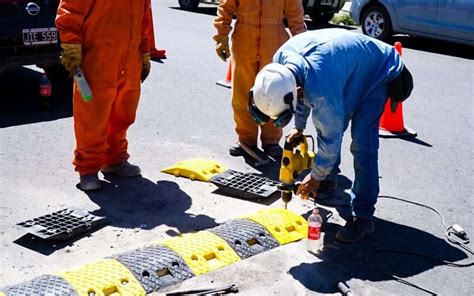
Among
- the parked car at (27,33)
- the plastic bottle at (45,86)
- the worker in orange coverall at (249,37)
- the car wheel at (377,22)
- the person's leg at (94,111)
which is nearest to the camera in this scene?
the person's leg at (94,111)

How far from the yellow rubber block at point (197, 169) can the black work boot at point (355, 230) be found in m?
1.43

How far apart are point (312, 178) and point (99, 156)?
199cm

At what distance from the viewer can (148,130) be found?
24.5 feet

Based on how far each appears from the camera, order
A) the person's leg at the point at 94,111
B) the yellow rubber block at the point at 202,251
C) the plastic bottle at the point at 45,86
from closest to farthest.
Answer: the yellow rubber block at the point at 202,251 < the person's leg at the point at 94,111 < the plastic bottle at the point at 45,86

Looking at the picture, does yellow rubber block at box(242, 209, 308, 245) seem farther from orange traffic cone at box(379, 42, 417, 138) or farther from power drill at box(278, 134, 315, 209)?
orange traffic cone at box(379, 42, 417, 138)

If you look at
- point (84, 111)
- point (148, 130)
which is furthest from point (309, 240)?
point (148, 130)

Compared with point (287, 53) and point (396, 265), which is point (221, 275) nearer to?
point (396, 265)

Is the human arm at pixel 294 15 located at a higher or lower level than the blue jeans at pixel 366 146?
higher

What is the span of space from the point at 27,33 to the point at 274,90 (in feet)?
14.2

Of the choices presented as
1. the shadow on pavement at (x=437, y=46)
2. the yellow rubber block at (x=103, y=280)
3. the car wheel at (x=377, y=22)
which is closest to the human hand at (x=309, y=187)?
the yellow rubber block at (x=103, y=280)

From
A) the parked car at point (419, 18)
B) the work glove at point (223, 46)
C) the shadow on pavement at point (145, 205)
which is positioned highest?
the work glove at point (223, 46)

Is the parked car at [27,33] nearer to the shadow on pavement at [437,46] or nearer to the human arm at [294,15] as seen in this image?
the human arm at [294,15]

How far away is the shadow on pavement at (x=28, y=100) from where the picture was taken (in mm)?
7754

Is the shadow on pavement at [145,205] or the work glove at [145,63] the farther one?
the work glove at [145,63]
